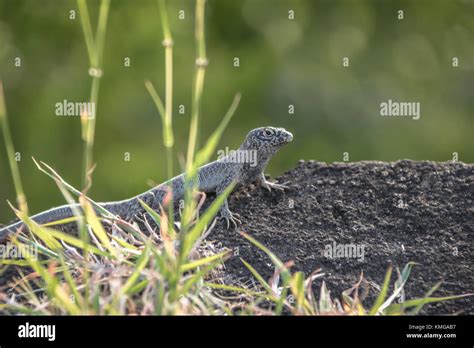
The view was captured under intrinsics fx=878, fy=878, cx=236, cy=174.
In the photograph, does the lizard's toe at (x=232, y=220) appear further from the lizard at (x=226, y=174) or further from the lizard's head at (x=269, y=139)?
the lizard's head at (x=269, y=139)

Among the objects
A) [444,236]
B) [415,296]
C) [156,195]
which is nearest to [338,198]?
[444,236]

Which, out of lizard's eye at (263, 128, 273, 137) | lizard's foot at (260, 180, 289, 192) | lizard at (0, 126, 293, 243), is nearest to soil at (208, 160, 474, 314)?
lizard's foot at (260, 180, 289, 192)

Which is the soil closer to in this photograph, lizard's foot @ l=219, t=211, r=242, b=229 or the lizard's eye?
lizard's foot @ l=219, t=211, r=242, b=229

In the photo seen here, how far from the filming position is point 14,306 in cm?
466

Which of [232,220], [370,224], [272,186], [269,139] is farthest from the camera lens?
[269,139]

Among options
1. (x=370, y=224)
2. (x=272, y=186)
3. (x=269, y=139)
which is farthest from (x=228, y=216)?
(x=269, y=139)

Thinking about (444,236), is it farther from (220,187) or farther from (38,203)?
(38,203)

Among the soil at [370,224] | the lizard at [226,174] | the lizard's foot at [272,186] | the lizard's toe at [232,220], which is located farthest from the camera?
the lizard at [226,174]

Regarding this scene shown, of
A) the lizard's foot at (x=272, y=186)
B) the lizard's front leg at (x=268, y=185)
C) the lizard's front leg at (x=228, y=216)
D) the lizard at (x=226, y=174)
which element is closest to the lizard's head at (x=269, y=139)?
the lizard at (x=226, y=174)

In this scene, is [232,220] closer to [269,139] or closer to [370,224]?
[370,224]

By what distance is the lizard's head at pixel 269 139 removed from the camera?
7887 millimetres

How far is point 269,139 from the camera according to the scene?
794 cm

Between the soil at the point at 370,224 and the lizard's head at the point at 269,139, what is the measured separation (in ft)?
1.55

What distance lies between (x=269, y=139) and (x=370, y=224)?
182 centimetres
